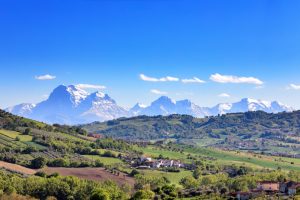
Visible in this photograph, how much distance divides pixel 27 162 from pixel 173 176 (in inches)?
2324

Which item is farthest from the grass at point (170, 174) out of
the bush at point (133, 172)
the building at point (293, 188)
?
the building at point (293, 188)

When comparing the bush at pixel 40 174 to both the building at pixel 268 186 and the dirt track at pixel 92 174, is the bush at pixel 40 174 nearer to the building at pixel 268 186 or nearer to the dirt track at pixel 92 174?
the dirt track at pixel 92 174

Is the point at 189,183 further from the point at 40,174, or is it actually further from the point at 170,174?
the point at 40,174

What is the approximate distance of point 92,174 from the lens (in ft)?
559

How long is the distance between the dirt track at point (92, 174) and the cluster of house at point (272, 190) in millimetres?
54510

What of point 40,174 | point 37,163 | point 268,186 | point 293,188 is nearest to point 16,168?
point 40,174

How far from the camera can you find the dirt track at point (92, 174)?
162 m

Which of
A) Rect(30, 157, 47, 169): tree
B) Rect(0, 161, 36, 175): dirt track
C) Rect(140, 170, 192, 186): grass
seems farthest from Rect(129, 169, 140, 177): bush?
Rect(0, 161, 36, 175): dirt track

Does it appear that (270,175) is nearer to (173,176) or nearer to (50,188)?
(173,176)

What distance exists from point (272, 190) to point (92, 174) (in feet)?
250

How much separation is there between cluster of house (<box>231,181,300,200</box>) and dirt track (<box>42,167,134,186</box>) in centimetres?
5451

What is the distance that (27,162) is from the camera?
18050cm

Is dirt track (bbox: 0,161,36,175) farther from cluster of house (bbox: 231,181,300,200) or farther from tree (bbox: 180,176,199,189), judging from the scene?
cluster of house (bbox: 231,181,300,200)

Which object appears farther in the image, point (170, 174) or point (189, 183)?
point (170, 174)
